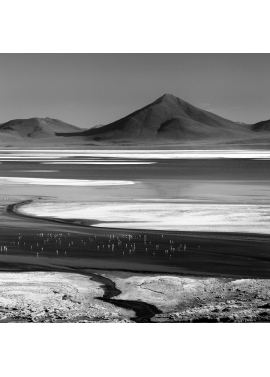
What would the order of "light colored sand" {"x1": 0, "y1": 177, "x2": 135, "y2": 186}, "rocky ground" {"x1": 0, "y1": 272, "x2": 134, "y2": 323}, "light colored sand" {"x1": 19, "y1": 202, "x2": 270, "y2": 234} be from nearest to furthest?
"rocky ground" {"x1": 0, "y1": 272, "x2": 134, "y2": 323} → "light colored sand" {"x1": 19, "y1": 202, "x2": 270, "y2": 234} → "light colored sand" {"x1": 0, "y1": 177, "x2": 135, "y2": 186}

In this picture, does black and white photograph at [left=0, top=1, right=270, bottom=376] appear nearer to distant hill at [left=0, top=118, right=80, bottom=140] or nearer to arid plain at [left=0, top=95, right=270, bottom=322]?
arid plain at [left=0, top=95, right=270, bottom=322]

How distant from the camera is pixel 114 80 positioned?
14.8 metres

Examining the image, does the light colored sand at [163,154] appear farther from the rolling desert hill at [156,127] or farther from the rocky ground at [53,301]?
the rocky ground at [53,301]

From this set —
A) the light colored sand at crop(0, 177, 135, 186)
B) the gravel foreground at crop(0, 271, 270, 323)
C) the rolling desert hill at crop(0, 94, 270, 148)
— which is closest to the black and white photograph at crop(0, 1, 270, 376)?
the gravel foreground at crop(0, 271, 270, 323)

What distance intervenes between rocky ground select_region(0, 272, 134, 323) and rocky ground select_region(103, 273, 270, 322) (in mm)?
541

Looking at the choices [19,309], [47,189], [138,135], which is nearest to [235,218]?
[19,309]

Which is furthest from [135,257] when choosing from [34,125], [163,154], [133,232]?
[163,154]

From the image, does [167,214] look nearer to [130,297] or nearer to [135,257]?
[135,257]

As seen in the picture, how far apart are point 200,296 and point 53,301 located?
2.41 m

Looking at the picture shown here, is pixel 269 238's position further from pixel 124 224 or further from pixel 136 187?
pixel 136 187

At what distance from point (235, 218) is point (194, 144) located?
5048 centimetres

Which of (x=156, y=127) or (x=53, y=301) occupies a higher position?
(x=156, y=127)

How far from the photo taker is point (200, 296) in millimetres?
10383

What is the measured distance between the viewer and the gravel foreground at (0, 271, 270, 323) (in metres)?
9.54
